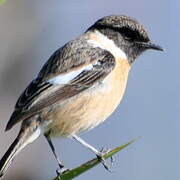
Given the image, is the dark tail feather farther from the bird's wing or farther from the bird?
the bird's wing

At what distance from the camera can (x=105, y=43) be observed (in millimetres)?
6543

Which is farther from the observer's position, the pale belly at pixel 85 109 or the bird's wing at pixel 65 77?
the pale belly at pixel 85 109

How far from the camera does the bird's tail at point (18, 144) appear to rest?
16.1 feet

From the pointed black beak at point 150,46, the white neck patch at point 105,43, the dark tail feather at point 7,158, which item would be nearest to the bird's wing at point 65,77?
the white neck patch at point 105,43

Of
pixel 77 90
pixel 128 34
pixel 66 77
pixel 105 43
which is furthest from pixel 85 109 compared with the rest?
pixel 128 34

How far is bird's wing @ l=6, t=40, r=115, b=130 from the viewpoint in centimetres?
554

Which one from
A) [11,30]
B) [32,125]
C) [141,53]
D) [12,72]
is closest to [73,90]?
[32,125]

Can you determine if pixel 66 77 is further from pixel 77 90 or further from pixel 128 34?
pixel 128 34

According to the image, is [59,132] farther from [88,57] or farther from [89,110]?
[88,57]

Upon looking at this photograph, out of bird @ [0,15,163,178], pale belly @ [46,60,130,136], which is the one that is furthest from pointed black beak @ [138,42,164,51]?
pale belly @ [46,60,130,136]

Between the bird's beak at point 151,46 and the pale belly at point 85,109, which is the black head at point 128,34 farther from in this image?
Answer: the pale belly at point 85,109

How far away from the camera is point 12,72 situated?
7.27 metres

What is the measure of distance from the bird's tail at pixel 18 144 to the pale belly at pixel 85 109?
353 mm

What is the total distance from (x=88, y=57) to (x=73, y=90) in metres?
0.39
